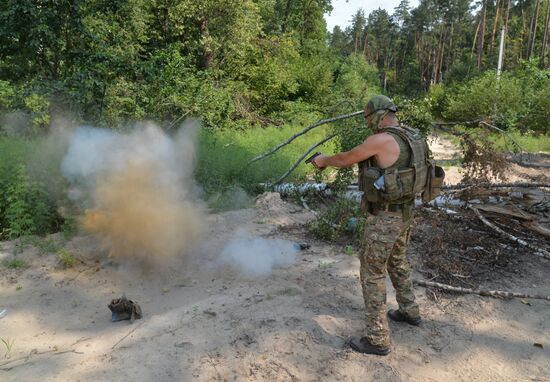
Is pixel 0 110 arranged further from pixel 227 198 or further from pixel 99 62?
pixel 227 198

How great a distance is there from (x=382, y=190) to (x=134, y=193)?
10.9 ft

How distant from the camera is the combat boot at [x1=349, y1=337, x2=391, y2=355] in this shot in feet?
12.2

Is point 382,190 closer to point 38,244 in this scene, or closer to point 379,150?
point 379,150

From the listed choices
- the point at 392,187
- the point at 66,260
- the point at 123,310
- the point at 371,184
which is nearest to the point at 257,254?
the point at 123,310

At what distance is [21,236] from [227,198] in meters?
3.58

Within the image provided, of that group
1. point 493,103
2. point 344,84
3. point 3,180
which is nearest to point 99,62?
point 3,180

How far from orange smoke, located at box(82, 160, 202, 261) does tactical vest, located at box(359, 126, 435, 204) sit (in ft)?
→ 9.83

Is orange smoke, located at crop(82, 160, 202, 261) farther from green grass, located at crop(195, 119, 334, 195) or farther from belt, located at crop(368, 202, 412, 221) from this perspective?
belt, located at crop(368, 202, 412, 221)

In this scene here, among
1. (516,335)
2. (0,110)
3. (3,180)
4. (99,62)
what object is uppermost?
(99,62)

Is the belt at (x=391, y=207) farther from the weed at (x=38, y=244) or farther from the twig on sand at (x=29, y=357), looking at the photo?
the weed at (x=38, y=244)

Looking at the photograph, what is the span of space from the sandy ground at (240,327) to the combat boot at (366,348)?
6cm

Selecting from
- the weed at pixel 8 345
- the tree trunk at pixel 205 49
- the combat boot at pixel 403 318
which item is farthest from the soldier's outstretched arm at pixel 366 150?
the tree trunk at pixel 205 49

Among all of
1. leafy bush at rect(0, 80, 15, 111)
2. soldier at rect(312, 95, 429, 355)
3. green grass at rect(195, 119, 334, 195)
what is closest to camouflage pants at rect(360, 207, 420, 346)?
soldier at rect(312, 95, 429, 355)

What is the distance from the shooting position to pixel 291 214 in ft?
26.7
